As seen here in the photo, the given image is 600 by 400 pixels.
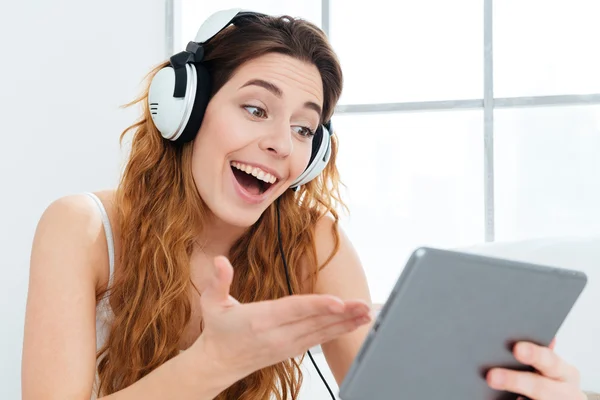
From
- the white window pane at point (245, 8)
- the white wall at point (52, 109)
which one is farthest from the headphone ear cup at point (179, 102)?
the white window pane at point (245, 8)

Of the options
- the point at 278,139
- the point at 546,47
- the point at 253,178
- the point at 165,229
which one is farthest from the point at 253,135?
the point at 546,47

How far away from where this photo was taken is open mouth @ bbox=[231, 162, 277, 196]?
130 centimetres

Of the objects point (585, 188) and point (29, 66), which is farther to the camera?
point (585, 188)

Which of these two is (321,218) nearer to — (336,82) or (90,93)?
(336,82)

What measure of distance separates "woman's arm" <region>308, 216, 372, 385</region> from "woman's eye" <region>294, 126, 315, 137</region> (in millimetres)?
307

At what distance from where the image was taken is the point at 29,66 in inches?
→ 94.9

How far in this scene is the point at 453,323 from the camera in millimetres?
681

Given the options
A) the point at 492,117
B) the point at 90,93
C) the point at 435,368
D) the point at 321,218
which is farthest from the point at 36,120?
the point at 435,368

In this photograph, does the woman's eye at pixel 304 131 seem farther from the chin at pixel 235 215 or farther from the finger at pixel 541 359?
the finger at pixel 541 359

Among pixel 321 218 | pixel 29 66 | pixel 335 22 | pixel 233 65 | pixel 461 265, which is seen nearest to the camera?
pixel 461 265

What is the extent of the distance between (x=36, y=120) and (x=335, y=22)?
147 cm

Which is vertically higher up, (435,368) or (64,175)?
(64,175)

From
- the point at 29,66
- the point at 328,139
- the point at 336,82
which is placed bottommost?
the point at 328,139

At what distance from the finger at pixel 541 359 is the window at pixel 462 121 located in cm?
202
